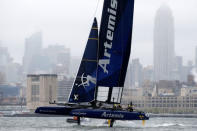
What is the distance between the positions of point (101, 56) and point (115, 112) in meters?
4.76

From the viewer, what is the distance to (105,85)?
160ft

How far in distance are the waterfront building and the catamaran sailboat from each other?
406 ft

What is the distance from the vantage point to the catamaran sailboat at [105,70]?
47.8 metres

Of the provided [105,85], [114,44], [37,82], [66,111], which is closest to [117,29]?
[114,44]

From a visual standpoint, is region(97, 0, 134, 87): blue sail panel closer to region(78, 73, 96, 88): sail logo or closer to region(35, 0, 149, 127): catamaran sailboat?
region(35, 0, 149, 127): catamaran sailboat


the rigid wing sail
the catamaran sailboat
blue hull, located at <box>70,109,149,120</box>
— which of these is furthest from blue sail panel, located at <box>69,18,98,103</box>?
blue hull, located at <box>70,109,149,120</box>

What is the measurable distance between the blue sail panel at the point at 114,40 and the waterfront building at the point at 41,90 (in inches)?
4917

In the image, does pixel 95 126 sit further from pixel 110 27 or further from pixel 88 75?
pixel 110 27

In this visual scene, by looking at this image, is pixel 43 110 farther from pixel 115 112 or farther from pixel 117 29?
pixel 117 29

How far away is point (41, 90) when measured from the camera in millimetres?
176125

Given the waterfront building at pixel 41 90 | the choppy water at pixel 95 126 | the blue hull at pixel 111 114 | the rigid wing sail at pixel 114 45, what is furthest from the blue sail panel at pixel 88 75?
the waterfront building at pixel 41 90

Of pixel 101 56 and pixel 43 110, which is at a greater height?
pixel 101 56

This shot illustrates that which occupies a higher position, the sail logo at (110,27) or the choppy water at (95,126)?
the sail logo at (110,27)

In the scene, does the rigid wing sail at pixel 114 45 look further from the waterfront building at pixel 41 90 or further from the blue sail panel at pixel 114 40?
the waterfront building at pixel 41 90
